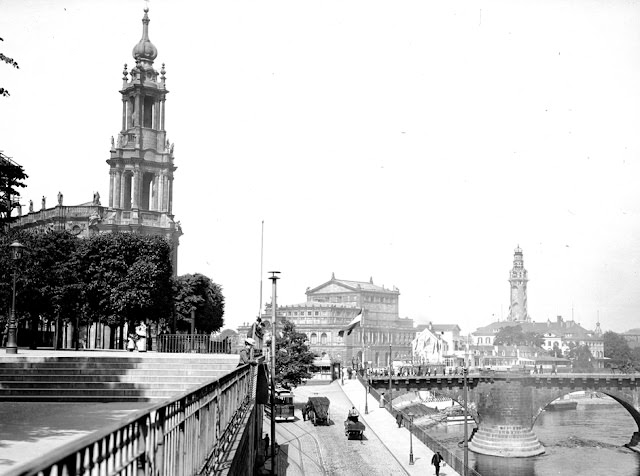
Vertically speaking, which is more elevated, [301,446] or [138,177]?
[138,177]

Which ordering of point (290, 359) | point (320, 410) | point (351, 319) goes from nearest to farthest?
point (320, 410) < point (290, 359) < point (351, 319)

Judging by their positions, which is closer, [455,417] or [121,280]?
[121,280]

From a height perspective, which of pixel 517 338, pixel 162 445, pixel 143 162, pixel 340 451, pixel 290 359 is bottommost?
pixel 340 451

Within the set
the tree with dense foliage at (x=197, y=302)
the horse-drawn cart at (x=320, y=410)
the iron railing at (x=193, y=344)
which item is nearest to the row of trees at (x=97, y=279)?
the iron railing at (x=193, y=344)

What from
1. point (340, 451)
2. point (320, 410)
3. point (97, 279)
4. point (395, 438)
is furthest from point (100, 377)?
point (320, 410)

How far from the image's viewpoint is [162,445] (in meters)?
6.39

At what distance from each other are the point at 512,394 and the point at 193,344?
150 feet

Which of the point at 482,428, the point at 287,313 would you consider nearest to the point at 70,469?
the point at 482,428

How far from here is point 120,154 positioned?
7856cm

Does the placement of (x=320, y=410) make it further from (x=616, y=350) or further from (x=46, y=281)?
(x=616, y=350)

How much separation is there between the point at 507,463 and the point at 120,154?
2020 inches

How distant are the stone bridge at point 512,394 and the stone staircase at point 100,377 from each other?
171 feet

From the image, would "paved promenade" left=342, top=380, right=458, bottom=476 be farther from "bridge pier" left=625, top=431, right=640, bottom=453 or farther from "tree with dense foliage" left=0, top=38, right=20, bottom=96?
"tree with dense foliage" left=0, top=38, right=20, bottom=96

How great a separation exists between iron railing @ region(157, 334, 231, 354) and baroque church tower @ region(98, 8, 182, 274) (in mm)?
35733
